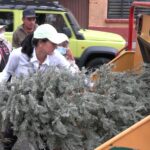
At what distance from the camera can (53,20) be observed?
10273 mm

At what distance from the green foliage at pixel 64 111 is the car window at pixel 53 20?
601cm

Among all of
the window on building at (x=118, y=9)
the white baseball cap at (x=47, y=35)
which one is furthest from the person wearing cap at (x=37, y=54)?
the window on building at (x=118, y=9)

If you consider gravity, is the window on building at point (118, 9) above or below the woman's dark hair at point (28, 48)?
below

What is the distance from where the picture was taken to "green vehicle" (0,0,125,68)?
33.6 ft

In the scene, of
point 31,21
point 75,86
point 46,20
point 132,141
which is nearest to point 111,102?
point 75,86

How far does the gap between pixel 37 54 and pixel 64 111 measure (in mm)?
1134

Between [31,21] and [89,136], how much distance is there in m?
3.87

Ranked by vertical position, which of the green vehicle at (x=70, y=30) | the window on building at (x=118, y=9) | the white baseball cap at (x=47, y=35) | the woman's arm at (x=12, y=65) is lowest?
the window on building at (x=118, y=9)

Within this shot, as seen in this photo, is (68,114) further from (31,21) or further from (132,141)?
(31,21)

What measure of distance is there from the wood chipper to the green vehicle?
3731mm

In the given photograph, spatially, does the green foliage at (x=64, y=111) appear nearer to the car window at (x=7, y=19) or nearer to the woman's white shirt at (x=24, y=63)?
the woman's white shirt at (x=24, y=63)

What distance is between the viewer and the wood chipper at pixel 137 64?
3570 mm

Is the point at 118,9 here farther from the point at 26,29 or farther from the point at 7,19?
the point at 26,29

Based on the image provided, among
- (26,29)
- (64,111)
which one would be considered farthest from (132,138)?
(26,29)
